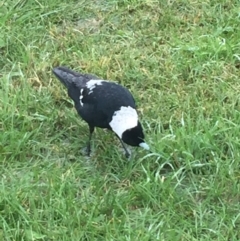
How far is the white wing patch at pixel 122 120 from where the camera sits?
3.77 metres

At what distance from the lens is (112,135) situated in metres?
4.18

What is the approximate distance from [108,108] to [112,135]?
360 mm

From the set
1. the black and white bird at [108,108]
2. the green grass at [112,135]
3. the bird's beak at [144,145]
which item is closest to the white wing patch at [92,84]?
the black and white bird at [108,108]

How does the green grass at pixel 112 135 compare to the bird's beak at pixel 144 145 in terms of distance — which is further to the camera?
the bird's beak at pixel 144 145

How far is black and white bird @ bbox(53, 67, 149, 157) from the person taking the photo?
379cm

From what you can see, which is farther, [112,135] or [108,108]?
[112,135]

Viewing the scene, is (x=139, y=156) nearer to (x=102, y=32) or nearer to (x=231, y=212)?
(x=231, y=212)

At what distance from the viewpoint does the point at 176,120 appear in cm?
423

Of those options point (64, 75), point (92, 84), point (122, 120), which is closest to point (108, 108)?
point (122, 120)

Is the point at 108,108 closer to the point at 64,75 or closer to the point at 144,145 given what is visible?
the point at 144,145

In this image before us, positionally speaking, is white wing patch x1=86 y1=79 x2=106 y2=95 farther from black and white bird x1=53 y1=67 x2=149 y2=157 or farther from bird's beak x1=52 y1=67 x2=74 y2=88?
bird's beak x1=52 y1=67 x2=74 y2=88

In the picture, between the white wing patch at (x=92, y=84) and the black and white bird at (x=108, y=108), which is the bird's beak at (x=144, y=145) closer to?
the black and white bird at (x=108, y=108)

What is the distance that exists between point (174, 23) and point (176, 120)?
3.40 ft

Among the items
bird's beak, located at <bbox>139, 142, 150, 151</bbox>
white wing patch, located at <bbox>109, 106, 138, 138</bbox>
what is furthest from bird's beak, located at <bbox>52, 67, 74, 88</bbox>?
bird's beak, located at <bbox>139, 142, 150, 151</bbox>
